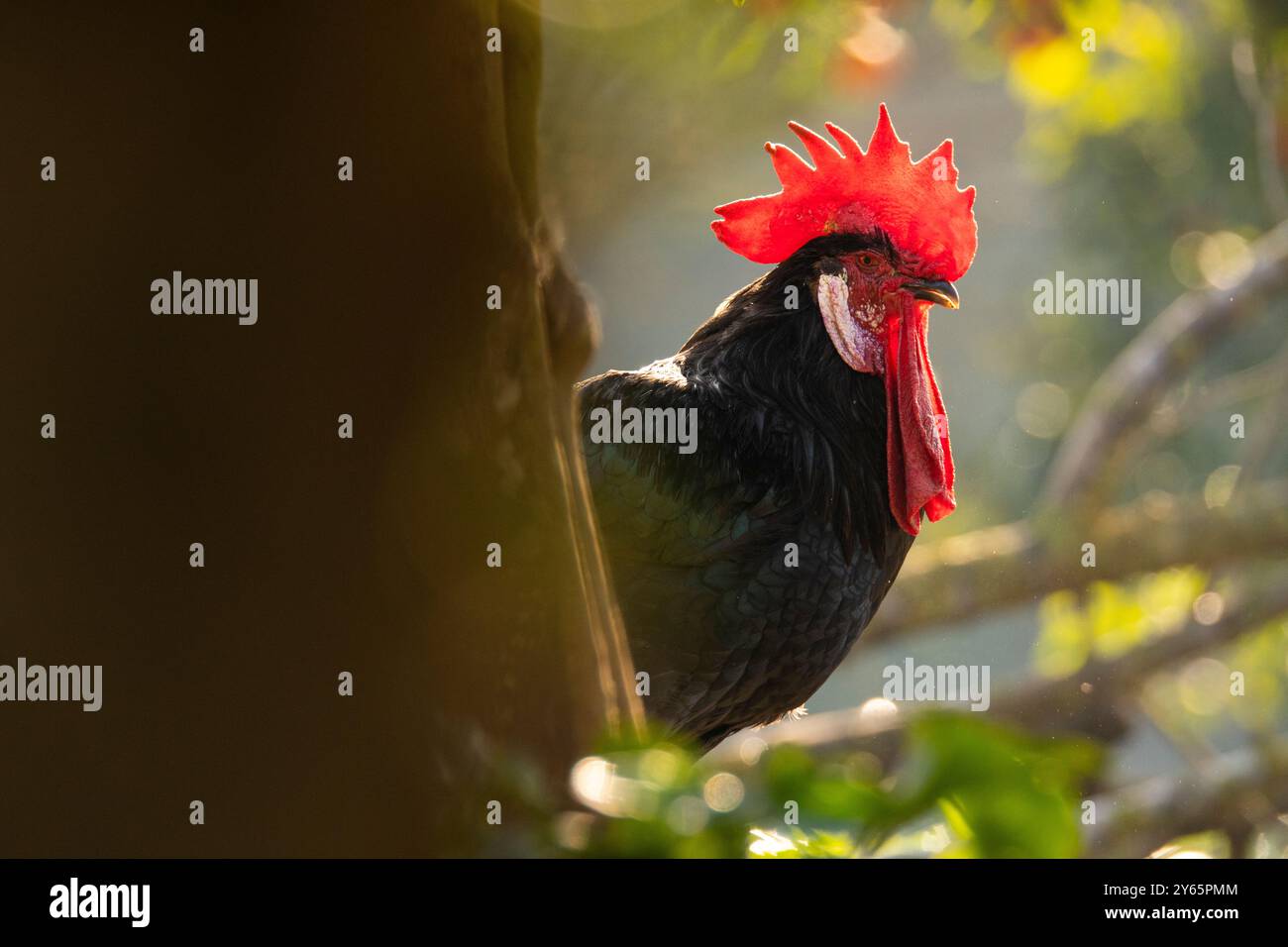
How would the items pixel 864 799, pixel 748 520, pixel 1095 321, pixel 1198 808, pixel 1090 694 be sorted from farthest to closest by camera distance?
1. pixel 1095 321
2. pixel 1090 694
3. pixel 1198 808
4. pixel 748 520
5. pixel 864 799

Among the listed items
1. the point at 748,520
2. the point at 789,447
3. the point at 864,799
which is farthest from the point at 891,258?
the point at 864,799

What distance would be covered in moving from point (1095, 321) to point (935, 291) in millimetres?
4934

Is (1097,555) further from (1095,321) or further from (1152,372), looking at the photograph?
(1095,321)

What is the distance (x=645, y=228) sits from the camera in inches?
296

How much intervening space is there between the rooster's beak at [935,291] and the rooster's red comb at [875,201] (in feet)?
0.14

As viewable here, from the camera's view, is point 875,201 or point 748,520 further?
point 875,201

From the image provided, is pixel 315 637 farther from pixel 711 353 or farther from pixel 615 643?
pixel 711 353

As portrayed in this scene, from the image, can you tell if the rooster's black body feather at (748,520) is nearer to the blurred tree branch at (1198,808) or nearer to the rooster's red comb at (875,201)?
the rooster's red comb at (875,201)

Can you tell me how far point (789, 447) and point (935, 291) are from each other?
1.17 ft

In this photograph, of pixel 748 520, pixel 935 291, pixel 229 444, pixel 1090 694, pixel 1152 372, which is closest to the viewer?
pixel 229 444

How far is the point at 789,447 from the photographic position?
1957mm

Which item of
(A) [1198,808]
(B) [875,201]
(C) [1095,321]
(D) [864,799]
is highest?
(C) [1095,321]

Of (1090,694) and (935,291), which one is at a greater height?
(935,291)
